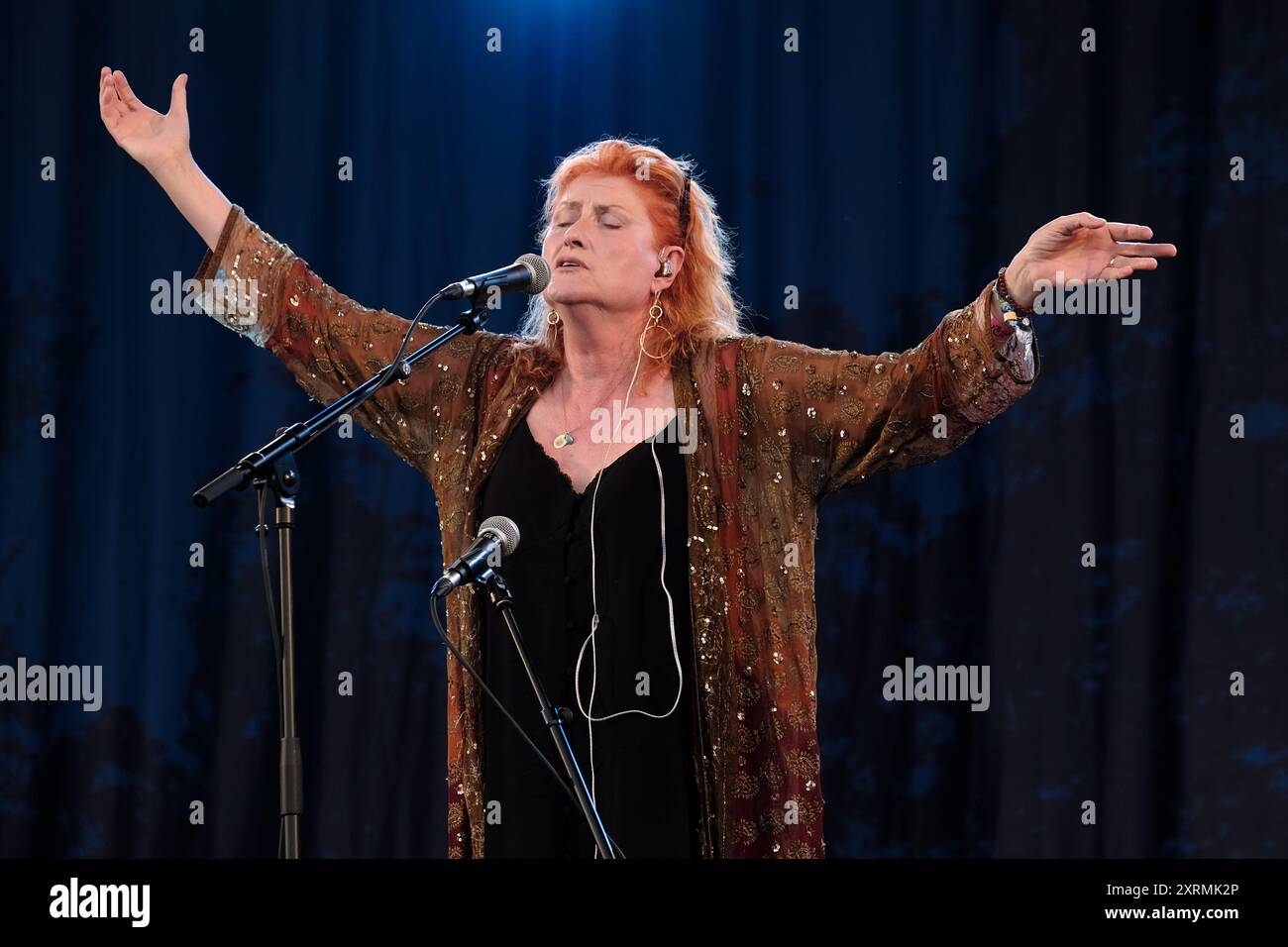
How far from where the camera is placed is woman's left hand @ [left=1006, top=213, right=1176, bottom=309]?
6.53 feet

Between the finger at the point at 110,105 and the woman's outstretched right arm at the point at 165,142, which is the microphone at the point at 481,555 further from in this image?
the finger at the point at 110,105

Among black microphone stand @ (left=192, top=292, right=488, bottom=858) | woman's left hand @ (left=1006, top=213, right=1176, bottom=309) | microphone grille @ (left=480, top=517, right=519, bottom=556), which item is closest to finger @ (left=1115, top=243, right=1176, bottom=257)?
woman's left hand @ (left=1006, top=213, right=1176, bottom=309)

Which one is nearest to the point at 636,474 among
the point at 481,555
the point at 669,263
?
the point at 669,263

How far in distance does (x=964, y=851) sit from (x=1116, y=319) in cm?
117

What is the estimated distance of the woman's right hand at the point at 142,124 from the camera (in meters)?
2.25

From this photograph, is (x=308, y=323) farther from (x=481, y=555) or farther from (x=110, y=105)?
(x=481, y=555)

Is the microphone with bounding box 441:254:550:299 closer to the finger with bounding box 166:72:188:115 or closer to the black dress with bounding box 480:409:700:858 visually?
the black dress with bounding box 480:409:700:858

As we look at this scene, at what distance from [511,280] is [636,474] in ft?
1.44

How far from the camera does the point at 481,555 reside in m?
1.72

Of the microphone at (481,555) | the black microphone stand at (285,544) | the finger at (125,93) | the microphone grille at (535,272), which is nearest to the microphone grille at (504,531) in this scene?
the microphone at (481,555)

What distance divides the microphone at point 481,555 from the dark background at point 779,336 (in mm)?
1321

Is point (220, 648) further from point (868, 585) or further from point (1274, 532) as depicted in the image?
point (1274, 532)

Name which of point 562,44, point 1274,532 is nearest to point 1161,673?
point 1274,532

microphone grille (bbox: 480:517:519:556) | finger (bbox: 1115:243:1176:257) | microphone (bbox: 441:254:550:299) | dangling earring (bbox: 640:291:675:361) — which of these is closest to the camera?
microphone grille (bbox: 480:517:519:556)
